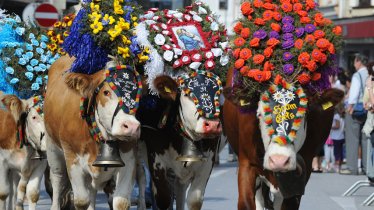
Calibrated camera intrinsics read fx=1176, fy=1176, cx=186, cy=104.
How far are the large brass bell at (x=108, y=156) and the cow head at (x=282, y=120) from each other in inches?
53.7

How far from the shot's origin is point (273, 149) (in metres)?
9.44

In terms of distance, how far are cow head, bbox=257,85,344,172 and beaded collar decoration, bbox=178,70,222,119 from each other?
0.91 metres

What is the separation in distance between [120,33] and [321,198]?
761 cm

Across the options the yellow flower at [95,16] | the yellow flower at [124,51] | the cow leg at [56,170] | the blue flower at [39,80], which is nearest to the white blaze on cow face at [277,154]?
the yellow flower at [124,51]

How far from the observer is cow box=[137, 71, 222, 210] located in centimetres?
1078

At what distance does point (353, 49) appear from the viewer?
1663 inches

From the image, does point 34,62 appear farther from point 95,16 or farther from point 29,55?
point 95,16

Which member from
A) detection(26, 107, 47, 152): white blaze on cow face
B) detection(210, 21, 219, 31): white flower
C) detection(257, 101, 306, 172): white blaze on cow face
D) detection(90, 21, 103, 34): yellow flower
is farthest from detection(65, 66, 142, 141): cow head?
detection(26, 107, 47, 152): white blaze on cow face

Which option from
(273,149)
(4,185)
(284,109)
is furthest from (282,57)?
(4,185)

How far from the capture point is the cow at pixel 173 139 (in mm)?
10781

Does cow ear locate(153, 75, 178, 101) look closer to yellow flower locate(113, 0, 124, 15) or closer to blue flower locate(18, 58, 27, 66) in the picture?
yellow flower locate(113, 0, 124, 15)

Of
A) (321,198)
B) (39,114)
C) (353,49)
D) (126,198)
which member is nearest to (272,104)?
(126,198)

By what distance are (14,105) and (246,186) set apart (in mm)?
3793

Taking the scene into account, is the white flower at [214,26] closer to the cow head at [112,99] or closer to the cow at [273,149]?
the cow at [273,149]
